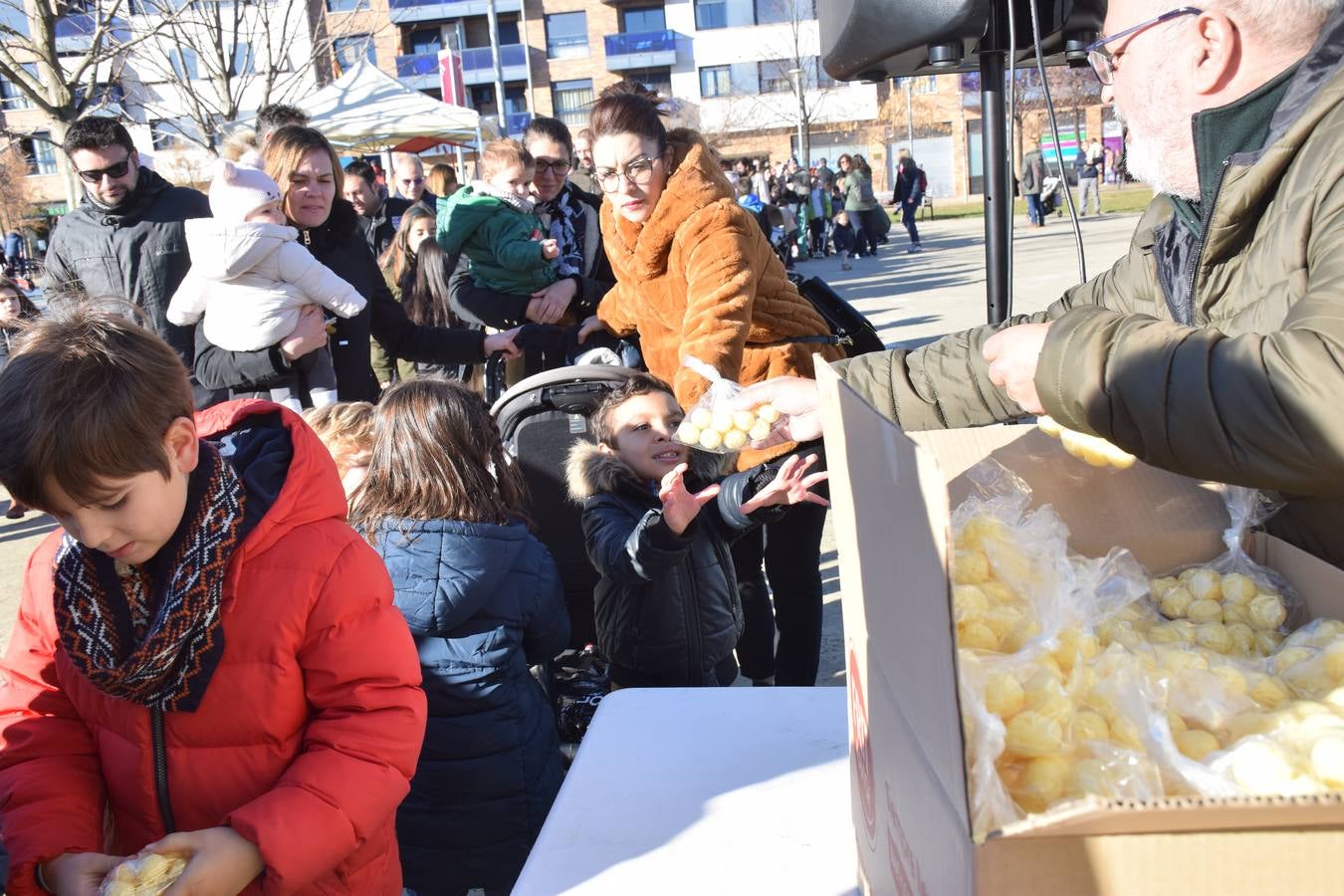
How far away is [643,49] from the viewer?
160 feet

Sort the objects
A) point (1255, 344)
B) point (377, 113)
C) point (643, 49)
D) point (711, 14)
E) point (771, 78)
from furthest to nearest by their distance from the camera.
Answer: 1. point (643, 49)
2. point (711, 14)
3. point (771, 78)
4. point (377, 113)
5. point (1255, 344)

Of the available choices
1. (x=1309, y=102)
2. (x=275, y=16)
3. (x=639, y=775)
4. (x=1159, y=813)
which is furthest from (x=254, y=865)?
(x=275, y=16)

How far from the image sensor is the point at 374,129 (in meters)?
12.7

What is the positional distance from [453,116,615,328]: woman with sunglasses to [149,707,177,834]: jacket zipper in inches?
112

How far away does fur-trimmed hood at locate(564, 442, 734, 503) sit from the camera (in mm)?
2887

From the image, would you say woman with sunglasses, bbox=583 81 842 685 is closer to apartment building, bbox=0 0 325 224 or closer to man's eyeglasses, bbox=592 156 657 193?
man's eyeglasses, bbox=592 156 657 193

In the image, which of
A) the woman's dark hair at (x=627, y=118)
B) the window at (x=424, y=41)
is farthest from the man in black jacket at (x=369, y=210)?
the window at (x=424, y=41)

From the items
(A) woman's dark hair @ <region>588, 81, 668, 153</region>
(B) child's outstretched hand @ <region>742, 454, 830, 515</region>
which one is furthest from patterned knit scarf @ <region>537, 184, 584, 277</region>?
(B) child's outstretched hand @ <region>742, 454, 830, 515</region>

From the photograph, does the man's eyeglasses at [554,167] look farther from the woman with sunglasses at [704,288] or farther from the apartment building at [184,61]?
the apartment building at [184,61]

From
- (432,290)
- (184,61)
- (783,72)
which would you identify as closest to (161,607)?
(432,290)

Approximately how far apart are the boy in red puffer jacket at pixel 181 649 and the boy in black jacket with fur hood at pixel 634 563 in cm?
109

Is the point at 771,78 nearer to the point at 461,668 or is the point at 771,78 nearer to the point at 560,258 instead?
the point at 560,258

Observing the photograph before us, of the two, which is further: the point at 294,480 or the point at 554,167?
the point at 554,167

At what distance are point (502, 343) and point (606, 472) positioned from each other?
1336mm
